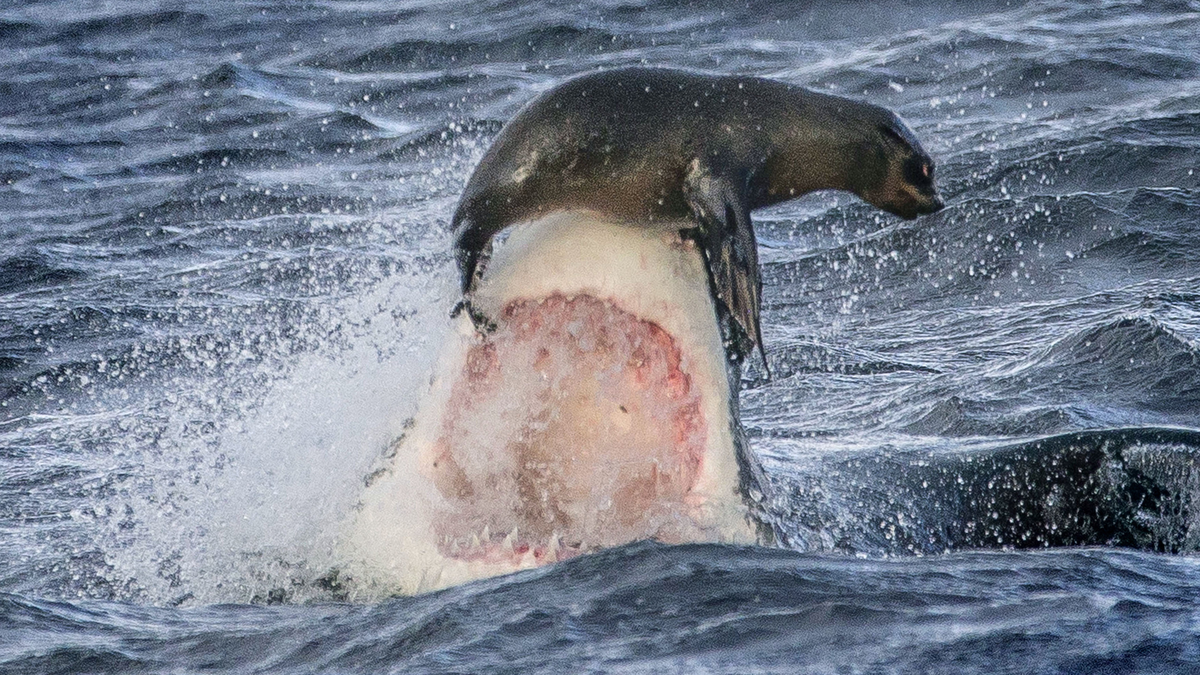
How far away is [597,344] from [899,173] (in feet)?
2.53

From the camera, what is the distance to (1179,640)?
8.43 feet

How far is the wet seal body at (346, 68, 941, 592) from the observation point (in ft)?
10.6

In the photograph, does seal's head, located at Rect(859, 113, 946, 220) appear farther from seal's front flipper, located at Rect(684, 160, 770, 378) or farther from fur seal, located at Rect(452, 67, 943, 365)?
seal's front flipper, located at Rect(684, 160, 770, 378)

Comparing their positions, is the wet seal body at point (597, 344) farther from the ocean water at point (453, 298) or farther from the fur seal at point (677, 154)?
the ocean water at point (453, 298)

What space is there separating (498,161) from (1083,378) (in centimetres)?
281

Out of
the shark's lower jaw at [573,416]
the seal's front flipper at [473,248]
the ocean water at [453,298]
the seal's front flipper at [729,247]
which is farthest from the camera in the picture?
the seal's front flipper at [473,248]

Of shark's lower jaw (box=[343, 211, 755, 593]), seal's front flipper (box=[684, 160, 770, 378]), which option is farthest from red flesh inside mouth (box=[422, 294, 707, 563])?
seal's front flipper (box=[684, 160, 770, 378])

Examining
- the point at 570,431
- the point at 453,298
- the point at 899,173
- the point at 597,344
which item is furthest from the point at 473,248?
the point at 899,173

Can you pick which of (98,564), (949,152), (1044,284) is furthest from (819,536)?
(949,152)

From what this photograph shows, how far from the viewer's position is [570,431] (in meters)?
3.38

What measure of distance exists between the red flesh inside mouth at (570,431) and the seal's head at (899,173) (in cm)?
63

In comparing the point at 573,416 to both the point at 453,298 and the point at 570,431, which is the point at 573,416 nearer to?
the point at 570,431

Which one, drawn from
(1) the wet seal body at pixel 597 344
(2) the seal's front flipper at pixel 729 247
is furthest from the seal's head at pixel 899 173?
(2) the seal's front flipper at pixel 729 247

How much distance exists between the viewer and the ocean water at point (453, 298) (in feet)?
9.07
